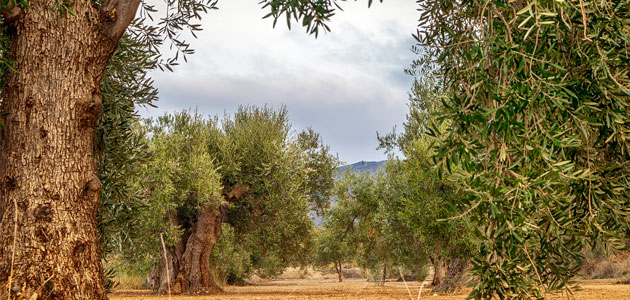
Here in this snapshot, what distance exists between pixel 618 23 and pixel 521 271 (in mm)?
2244

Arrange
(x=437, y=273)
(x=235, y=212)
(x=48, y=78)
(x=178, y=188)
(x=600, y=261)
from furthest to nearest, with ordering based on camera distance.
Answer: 1. (x=600, y=261)
2. (x=437, y=273)
3. (x=235, y=212)
4. (x=178, y=188)
5. (x=48, y=78)

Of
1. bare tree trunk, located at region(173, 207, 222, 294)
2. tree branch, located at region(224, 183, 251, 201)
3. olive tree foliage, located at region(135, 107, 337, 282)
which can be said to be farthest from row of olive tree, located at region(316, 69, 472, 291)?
bare tree trunk, located at region(173, 207, 222, 294)

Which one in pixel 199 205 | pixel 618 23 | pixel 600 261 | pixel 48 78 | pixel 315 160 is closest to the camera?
pixel 618 23

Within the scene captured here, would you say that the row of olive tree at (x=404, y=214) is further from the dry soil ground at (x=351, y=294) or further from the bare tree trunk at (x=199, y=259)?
the bare tree trunk at (x=199, y=259)

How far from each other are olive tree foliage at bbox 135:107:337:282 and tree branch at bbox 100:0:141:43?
13884 mm

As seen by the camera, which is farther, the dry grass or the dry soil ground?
the dry grass

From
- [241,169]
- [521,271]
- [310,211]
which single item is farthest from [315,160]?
[521,271]

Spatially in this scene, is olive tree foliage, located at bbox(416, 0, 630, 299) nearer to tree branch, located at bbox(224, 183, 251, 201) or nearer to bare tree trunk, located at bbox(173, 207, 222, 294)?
tree branch, located at bbox(224, 183, 251, 201)

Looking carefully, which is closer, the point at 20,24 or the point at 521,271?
the point at 521,271

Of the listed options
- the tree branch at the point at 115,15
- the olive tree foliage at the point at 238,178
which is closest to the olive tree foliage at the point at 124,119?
the tree branch at the point at 115,15

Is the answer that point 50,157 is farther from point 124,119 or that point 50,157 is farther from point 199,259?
point 199,259

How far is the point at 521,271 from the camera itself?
3572 millimetres

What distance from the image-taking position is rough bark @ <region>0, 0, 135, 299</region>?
5.03 meters

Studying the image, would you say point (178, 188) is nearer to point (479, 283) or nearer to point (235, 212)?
point (235, 212)
